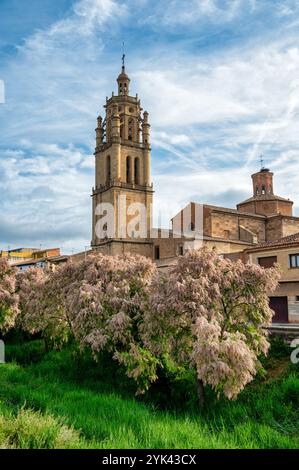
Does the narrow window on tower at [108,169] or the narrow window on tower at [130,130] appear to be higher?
the narrow window on tower at [130,130]

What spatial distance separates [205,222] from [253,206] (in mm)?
10865

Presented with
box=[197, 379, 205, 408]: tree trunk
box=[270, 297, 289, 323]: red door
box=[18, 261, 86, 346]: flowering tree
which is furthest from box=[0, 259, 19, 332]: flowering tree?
box=[270, 297, 289, 323]: red door

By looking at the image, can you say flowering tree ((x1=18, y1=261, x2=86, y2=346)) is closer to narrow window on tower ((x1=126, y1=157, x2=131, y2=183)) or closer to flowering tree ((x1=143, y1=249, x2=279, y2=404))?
flowering tree ((x1=143, y1=249, x2=279, y2=404))

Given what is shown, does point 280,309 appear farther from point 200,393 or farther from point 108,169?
point 108,169

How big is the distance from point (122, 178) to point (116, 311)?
3987 centimetres

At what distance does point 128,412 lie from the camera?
1536 cm

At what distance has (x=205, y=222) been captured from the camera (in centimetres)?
4775

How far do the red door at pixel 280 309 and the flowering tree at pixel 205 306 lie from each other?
36.3 feet

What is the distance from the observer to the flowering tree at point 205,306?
53.3 feet

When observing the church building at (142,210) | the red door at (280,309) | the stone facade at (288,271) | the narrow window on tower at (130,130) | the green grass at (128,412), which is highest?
the narrow window on tower at (130,130)

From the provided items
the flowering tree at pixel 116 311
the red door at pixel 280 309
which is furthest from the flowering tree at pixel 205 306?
the red door at pixel 280 309

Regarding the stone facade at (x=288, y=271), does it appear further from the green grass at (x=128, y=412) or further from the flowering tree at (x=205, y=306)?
the flowering tree at (x=205, y=306)
